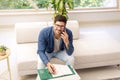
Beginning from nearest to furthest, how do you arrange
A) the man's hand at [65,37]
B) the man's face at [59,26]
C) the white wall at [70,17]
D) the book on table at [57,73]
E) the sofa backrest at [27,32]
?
the book on table at [57,73] < the man's face at [59,26] < the man's hand at [65,37] < the sofa backrest at [27,32] < the white wall at [70,17]

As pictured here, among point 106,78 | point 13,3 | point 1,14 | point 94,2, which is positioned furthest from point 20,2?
point 106,78

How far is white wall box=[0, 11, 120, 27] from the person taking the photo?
17.3 ft

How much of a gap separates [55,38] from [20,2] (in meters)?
3.59

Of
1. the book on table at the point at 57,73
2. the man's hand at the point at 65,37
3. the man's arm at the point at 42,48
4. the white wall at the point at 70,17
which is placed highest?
the white wall at the point at 70,17

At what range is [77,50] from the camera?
8.91 ft

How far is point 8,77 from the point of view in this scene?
8.63ft

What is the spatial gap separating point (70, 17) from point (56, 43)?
3.43m

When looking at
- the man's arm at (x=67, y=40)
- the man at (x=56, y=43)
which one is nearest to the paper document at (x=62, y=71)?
the man at (x=56, y=43)

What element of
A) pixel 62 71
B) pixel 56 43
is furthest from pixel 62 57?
pixel 62 71

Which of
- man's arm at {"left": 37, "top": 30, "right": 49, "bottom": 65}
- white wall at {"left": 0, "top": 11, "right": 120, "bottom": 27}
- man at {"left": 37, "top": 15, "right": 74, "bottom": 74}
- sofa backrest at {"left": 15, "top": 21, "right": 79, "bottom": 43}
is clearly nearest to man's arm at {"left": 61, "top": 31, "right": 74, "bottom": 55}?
man at {"left": 37, "top": 15, "right": 74, "bottom": 74}

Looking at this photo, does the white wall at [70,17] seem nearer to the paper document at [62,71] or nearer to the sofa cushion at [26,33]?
the sofa cushion at [26,33]

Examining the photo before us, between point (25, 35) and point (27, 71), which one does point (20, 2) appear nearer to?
point (25, 35)

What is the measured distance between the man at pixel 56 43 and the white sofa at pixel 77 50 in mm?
142

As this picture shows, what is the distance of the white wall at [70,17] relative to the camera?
17.3 ft
